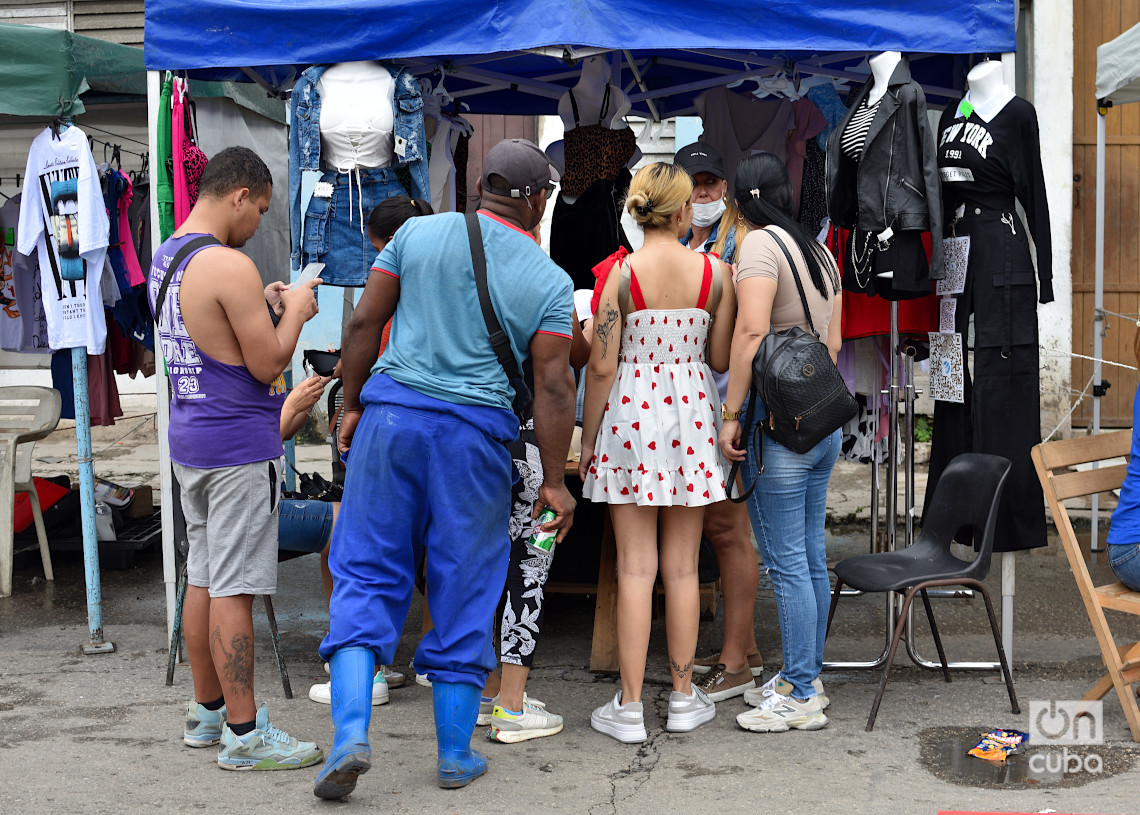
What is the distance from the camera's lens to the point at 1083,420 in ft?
27.2

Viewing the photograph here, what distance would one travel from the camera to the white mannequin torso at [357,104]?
14.7 ft

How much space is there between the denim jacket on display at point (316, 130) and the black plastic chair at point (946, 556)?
7.52ft

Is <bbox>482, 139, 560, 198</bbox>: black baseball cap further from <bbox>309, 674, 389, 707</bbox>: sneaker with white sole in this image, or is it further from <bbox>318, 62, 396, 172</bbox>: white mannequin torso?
<bbox>309, 674, 389, 707</bbox>: sneaker with white sole

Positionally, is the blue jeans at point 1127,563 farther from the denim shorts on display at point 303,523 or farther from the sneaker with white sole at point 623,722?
the denim shorts on display at point 303,523

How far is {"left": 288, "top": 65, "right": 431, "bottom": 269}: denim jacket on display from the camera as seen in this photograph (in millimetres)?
4512

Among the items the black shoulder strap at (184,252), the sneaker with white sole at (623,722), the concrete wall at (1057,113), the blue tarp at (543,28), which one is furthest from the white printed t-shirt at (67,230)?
the concrete wall at (1057,113)

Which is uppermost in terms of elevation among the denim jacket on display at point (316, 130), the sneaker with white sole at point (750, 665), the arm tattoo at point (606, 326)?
the denim jacket on display at point (316, 130)

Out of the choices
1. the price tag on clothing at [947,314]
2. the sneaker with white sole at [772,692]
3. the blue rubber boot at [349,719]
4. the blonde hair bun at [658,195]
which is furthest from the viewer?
the price tag on clothing at [947,314]

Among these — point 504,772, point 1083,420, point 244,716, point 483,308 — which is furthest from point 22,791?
point 1083,420

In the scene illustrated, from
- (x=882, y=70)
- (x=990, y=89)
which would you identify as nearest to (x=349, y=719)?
(x=882, y=70)

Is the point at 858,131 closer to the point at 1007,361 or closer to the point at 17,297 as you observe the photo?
the point at 1007,361

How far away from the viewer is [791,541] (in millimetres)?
3850

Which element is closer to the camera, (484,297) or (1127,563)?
(484,297)

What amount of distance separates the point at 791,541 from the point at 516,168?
155 centimetres
